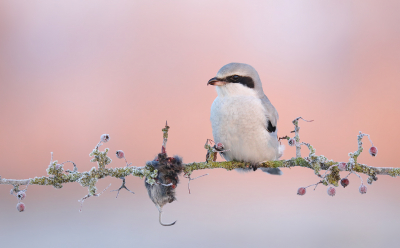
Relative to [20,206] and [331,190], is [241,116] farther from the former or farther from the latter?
[20,206]

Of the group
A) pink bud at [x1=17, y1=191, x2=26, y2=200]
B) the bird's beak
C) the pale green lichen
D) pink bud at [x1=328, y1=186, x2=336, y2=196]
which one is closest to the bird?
the bird's beak

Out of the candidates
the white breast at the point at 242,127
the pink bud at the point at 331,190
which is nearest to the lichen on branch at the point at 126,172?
the pink bud at the point at 331,190

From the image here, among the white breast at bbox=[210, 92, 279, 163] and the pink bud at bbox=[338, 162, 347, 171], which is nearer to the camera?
the pink bud at bbox=[338, 162, 347, 171]

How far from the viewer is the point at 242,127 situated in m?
1.52

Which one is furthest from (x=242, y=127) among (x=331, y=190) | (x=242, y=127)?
(x=331, y=190)

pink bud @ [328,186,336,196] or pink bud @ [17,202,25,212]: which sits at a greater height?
pink bud @ [328,186,336,196]

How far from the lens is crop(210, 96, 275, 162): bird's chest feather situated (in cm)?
152

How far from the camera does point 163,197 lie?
1.01 m

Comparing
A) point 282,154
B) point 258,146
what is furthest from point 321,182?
point 282,154

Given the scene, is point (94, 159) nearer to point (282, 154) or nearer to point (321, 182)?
point (321, 182)

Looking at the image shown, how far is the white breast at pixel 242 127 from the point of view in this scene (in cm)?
152

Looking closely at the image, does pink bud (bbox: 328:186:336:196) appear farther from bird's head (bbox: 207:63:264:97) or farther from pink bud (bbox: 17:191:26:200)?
pink bud (bbox: 17:191:26:200)

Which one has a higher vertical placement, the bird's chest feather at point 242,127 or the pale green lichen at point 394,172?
the bird's chest feather at point 242,127

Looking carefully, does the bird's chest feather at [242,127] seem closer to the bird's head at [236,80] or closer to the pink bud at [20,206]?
the bird's head at [236,80]
